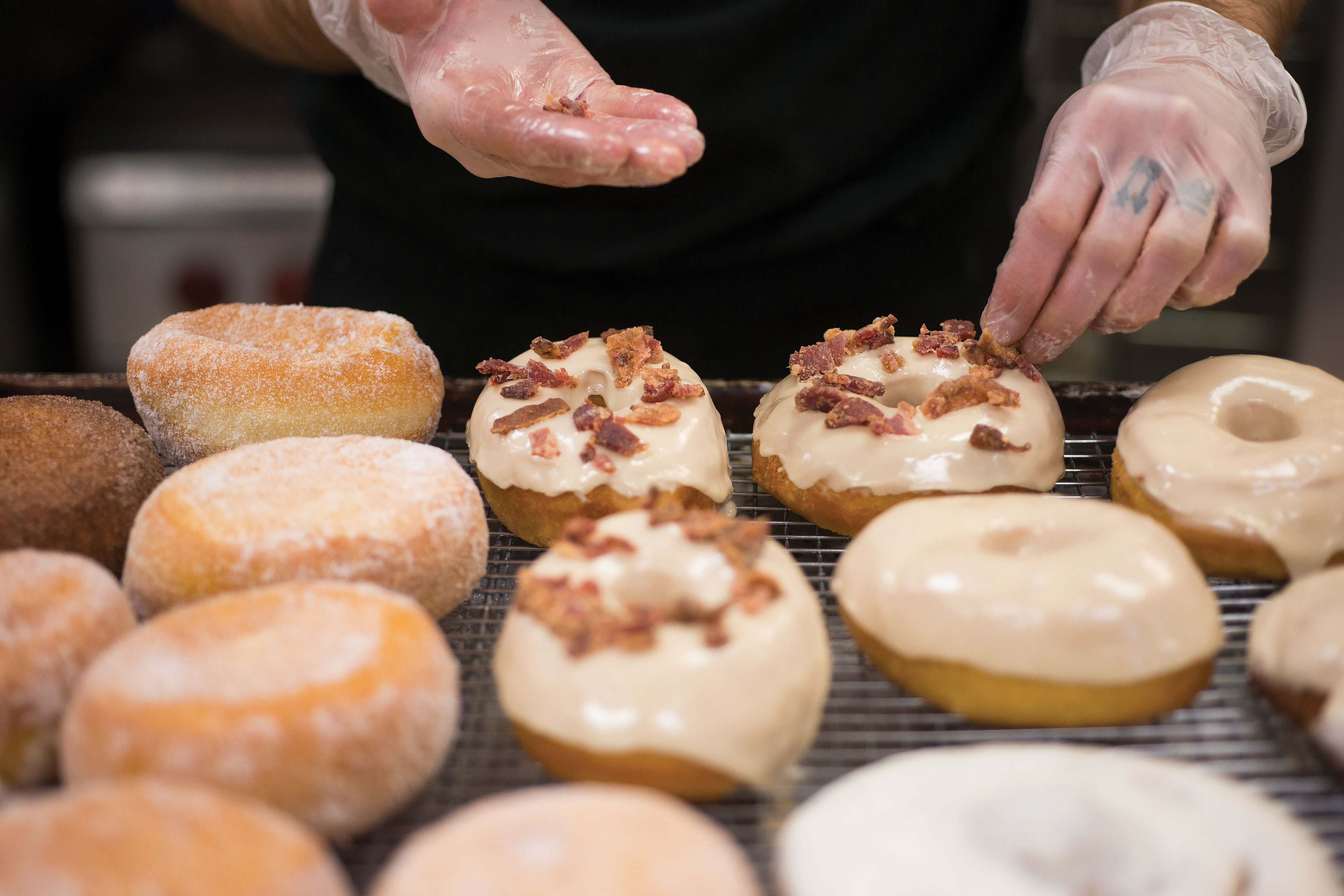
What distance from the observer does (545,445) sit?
5.95 ft

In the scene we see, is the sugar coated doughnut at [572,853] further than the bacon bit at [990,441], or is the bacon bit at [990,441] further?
the bacon bit at [990,441]

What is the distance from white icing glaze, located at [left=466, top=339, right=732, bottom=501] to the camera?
178 centimetres

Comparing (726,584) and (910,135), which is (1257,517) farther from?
(910,135)

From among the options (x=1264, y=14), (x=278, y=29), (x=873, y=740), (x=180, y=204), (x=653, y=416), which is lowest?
(x=180, y=204)

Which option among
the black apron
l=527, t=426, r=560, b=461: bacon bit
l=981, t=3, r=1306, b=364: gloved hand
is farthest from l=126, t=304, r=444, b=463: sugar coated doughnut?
l=981, t=3, r=1306, b=364: gloved hand

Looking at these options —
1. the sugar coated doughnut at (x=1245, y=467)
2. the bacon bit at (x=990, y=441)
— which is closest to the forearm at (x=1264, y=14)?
the sugar coated doughnut at (x=1245, y=467)

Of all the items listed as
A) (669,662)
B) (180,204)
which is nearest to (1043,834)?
(669,662)

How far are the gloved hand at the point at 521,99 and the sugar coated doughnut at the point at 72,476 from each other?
812 mm

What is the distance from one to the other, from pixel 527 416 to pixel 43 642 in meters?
0.82

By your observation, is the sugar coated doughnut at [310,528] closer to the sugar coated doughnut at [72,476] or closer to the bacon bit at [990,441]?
the sugar coated doughnut at [72,476]

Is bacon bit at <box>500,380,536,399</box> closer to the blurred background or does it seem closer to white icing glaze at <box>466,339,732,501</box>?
white icing glaze at <box>466,339,732,501</box>

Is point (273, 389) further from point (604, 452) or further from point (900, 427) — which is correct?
point (900, 427)

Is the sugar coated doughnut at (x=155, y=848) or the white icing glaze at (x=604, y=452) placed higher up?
the sugar coated doughnut at (x=155, y=848)

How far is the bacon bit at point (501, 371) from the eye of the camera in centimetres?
200
